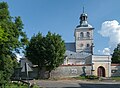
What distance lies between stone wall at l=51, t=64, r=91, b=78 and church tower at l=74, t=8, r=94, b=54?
77.3ft

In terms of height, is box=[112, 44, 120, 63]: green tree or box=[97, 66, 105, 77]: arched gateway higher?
box=[112, 44, 120, 63]: green tree

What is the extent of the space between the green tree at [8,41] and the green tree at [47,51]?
15979 millimetres

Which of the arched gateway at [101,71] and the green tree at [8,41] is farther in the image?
the arched gateway at [101,71]

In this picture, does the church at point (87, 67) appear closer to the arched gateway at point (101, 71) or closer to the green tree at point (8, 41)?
the arched gateway at point (101, 71)

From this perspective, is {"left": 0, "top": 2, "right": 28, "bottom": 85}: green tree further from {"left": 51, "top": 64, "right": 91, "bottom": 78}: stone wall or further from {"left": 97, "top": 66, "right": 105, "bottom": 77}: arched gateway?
{"left": 97, "top": 66, "right": 105, "bottom": 77}: arched gateway

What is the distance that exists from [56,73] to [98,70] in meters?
9.77

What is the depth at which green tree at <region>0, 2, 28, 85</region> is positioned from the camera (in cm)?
2870

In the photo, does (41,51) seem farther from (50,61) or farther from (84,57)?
(84,57)

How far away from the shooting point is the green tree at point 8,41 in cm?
2870

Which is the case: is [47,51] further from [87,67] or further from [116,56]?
[116,56]

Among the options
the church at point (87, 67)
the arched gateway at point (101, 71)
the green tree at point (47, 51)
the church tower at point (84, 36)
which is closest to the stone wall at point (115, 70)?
the church at point (87, 67)

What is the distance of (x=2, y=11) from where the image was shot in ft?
103

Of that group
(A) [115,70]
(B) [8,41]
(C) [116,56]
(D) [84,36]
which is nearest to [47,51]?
(A) [115,70]

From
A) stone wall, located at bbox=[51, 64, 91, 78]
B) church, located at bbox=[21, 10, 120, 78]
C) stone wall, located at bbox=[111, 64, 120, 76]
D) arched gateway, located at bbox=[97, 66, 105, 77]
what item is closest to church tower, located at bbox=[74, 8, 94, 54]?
church, located at bbox=[21, 10, 120, 78]
